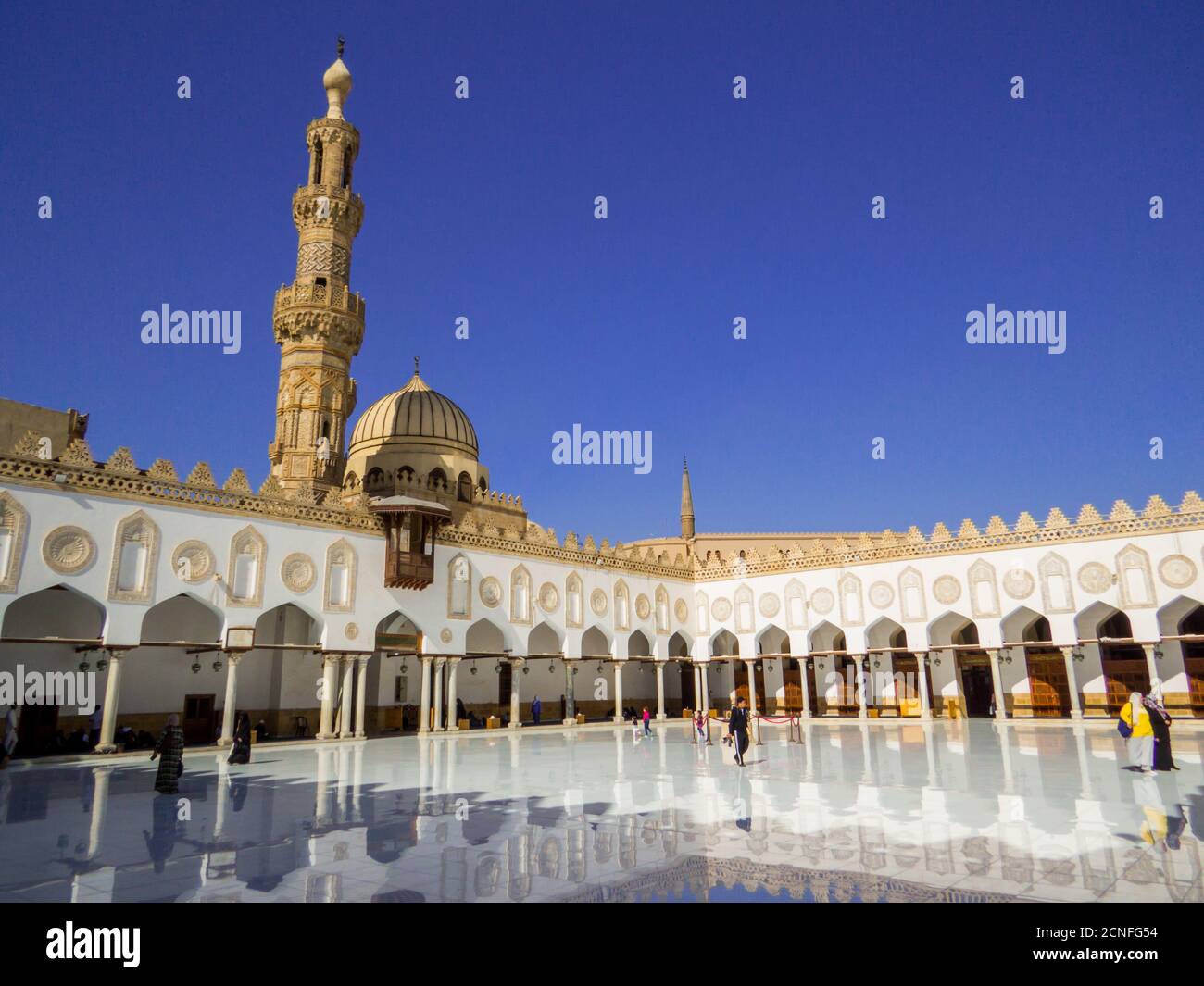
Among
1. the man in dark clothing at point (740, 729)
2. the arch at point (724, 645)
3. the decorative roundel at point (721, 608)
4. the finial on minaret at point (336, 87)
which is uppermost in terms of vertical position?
the finial on minaret at point (336, 87)

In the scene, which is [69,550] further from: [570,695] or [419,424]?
[419,424]

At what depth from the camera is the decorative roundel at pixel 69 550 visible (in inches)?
668

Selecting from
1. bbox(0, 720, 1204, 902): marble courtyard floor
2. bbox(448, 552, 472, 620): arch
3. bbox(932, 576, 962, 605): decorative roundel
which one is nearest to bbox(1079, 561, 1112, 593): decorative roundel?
bbox(932, 576, 962, 605): decorative roundel

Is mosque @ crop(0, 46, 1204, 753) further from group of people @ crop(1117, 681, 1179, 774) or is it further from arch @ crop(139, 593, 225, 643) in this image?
group of people @ crop(1117, 681, 1179, 774)

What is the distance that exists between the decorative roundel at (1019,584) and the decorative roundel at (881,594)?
3859 mm

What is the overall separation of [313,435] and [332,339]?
347cm

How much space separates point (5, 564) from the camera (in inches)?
643

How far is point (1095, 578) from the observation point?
2516 centimetres

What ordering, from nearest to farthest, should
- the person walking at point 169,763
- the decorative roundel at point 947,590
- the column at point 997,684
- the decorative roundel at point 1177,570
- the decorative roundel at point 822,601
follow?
1. the person walking at point 169,763
2. the decorative roundel at point 1177,570
3. the column at point 997,684
4. the decorative roundel at point 947,590
5. the decorative roundel at point 822,601

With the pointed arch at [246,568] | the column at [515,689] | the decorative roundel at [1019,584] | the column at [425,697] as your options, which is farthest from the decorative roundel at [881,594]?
the pointed arch at [246,568]

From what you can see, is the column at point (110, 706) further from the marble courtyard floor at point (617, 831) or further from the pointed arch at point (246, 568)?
the pointed arch at point (246, 568)

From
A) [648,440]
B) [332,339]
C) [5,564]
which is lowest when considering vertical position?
[5,564]
